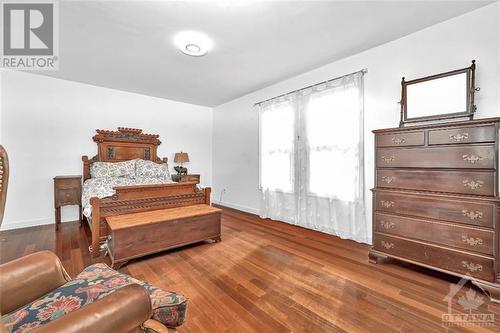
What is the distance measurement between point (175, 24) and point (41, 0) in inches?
45.9

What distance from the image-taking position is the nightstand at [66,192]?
3.47 metres

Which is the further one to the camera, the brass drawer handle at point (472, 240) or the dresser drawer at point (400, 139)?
the dresser drawer at point (400, 139)

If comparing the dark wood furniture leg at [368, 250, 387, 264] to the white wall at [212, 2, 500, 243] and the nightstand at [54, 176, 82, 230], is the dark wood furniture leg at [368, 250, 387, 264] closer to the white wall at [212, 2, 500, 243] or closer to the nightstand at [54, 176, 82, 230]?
the white wall at [212, 2, 500, 243]

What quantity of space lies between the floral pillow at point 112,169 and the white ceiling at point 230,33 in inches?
60.6

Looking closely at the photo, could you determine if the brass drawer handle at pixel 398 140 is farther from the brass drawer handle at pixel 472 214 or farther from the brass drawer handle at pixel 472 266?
the brass drawer handle at pixel 472 266

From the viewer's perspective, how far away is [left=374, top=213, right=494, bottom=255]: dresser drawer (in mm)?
1735

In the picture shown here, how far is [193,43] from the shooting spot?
2.59 meters

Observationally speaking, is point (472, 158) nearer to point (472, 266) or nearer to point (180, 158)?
point (472, 266)

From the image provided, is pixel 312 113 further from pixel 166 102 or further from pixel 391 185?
pixel 166 102

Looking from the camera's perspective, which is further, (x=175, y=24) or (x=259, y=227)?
(x=259, y=227)

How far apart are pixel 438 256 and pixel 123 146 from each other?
510cm

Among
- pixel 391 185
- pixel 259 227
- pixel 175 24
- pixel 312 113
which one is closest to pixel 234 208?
pixel 259 227

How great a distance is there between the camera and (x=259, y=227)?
11.9ft

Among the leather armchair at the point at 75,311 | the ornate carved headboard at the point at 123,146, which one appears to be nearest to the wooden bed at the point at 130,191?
the ornate carved headboard at the point at 123,146
